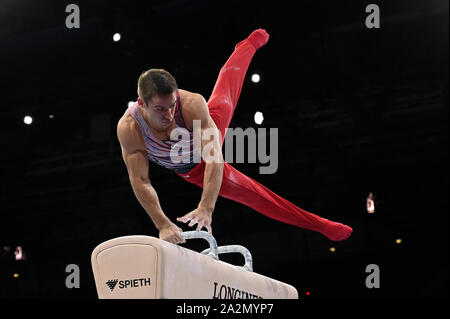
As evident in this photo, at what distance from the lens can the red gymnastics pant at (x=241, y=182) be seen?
488 cm

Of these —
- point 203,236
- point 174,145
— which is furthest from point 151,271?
point 174,145

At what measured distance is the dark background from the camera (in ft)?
27.3

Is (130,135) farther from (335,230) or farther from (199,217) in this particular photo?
(335,230)

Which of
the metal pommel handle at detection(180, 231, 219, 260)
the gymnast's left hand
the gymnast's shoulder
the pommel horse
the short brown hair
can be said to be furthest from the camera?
the gymnast's shoulder

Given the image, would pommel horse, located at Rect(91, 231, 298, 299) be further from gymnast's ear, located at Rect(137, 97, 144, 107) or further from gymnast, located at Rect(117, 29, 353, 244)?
gymnast's ear, located at Rect(137, 97, 144, 107)

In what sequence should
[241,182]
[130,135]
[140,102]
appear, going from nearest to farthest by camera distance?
[140,102], [130,135], [241,182]

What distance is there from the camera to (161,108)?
3951 millimetres

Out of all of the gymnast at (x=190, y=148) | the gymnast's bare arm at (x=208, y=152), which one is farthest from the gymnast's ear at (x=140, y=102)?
the gymnast's bare arm at (x=208, y=152)

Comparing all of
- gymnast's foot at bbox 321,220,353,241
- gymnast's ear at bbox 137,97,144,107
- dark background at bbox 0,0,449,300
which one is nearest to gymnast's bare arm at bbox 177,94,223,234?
gymnast's ear at bbox 137,97,144,107

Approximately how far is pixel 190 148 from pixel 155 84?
79 cm

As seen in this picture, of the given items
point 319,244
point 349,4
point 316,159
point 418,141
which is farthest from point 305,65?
point 319,244

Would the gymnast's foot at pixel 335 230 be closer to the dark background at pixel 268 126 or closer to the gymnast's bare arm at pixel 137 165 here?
the gymnast's bare arm at pixel 137 165

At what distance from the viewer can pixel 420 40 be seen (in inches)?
348

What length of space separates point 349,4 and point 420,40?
1.24m
